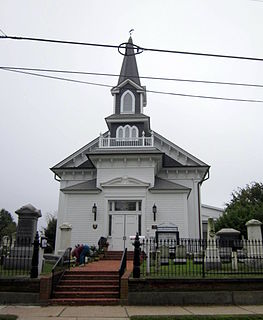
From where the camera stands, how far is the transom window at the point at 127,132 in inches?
1047

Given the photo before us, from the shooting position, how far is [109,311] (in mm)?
9945

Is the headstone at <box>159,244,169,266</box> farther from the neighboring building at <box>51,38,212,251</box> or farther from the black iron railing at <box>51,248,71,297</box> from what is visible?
the neighboring building at <box>51,38,212,251</box>

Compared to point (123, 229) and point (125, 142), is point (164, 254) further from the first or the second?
point (125, 142)

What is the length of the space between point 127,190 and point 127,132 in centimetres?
551

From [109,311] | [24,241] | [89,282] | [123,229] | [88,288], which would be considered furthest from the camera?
[123,229]

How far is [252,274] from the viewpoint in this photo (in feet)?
40.2

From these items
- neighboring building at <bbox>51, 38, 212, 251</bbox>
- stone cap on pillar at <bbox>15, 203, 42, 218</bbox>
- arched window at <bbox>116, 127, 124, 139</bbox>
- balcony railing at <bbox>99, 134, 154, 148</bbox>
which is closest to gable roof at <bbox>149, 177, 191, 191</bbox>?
neighboring building at <bbox>51, 38, 212, 251</bbox>

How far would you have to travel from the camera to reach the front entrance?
22.3 metres

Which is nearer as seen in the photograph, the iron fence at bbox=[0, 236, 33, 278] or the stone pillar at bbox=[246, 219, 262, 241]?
the iron fence at bbox=[0, 236, 33, 278]

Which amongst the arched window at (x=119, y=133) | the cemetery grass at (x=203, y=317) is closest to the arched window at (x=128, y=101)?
the arched window at (x=119, y=133)

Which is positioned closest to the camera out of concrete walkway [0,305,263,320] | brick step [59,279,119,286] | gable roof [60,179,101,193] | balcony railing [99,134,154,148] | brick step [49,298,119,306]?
concrete walkway [0,305,263,320]

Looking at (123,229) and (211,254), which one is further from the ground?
(123,229)

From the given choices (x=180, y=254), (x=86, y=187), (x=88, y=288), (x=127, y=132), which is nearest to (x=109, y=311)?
(x=88, y=288)

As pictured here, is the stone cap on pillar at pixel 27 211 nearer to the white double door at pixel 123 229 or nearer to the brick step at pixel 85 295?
the brick step at pixel 85 295
